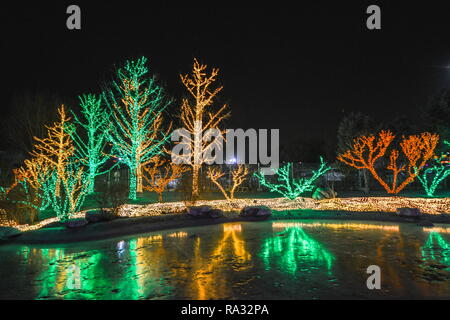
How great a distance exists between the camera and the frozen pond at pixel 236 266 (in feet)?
15.8

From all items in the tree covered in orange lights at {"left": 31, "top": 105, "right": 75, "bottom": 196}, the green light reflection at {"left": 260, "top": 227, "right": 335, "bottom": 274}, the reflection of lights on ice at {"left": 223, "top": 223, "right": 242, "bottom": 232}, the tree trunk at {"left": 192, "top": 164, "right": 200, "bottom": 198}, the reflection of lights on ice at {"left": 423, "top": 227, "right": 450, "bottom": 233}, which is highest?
the tree covered in orange lights at {"left": 31, "top": 105, "right": 75, "bottom": 196}

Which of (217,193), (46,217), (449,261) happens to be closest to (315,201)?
(217,193)

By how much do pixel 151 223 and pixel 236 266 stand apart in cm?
524

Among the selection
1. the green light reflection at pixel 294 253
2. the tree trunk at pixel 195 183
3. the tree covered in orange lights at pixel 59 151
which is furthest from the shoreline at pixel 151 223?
the green light reflection at pixel 294 253

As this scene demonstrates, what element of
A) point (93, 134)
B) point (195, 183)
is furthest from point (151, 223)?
point (93, 134)

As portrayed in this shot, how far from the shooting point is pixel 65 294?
15.7 ft

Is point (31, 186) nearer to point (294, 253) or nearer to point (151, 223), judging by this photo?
point (151, 223)

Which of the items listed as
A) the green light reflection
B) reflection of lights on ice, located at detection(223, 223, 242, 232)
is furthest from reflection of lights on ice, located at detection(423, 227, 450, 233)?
reflection of lights on ice, located at detection(223, 223, 242, 232)

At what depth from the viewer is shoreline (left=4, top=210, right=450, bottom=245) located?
9.00m

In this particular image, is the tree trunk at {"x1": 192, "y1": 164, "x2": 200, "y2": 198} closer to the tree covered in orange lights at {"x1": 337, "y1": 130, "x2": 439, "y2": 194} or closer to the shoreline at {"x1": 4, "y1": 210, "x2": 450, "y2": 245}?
the shoreline at {"x1": 4, "y1": 210, "x2": 450, "y2": 245}

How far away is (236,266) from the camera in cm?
613

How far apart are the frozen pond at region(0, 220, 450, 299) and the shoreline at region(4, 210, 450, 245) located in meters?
0.53
